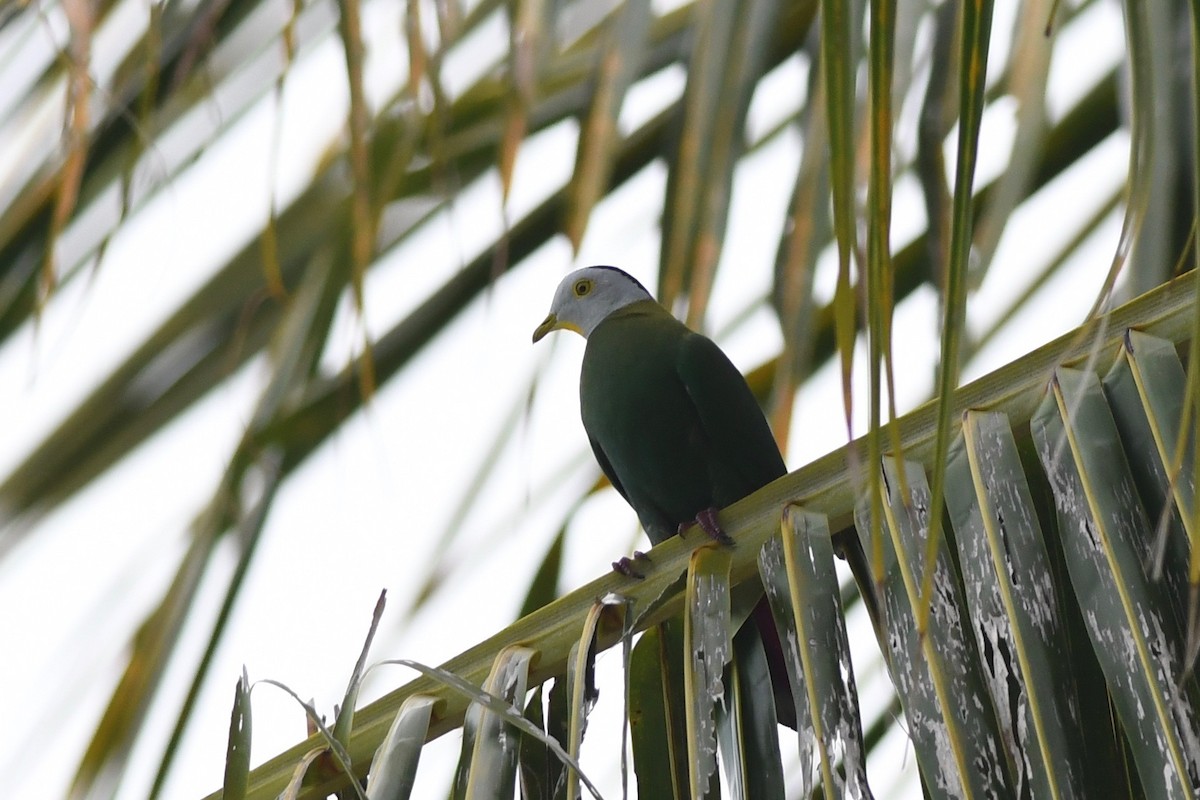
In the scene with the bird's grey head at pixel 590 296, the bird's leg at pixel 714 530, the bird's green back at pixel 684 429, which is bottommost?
the bird's leg at pixel 714 530

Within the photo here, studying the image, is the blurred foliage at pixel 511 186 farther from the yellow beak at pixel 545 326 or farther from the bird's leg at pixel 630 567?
the yellow beak at pixel 545 326

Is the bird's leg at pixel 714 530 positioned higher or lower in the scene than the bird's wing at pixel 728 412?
lower

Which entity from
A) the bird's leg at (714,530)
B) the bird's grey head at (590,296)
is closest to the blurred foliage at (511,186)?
the bird's leg at (714,530)

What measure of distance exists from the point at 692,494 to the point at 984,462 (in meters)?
1.56

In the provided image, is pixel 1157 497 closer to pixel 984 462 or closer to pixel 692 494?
pixel 984 462

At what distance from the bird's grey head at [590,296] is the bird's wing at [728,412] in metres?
0.79

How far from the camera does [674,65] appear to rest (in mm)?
2348

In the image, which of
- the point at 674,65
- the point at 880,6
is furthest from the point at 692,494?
the point at 880,6

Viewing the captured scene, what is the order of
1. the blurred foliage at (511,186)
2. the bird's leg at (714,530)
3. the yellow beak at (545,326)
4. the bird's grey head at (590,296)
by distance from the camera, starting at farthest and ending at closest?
1. the yellow beak at (545,326)
2. the bird's grey head at (590,296)
3. the bird's leg at (714,530)
4. the blurred foliage at (511,186)

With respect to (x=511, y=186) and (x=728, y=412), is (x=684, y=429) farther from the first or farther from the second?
(x=511, y=186)

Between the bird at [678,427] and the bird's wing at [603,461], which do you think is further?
the bird's wing at [603,461]

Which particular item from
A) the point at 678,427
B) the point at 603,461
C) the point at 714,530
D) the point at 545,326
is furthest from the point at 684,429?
the point at 714,530

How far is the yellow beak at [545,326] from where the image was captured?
3892 millimetres

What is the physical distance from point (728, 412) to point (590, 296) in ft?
3.28
